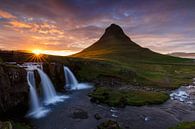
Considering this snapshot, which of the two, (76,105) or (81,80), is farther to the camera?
(81,80)

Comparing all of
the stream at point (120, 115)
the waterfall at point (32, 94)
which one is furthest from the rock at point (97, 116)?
the waterfall at point (32, 94)

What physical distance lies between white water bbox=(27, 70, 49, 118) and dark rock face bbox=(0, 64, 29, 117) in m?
1.34

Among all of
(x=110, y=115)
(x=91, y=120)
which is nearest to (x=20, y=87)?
(x=91, y=120)

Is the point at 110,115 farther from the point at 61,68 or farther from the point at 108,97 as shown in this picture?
→ the point at 61,68

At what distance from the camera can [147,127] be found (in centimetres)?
2733

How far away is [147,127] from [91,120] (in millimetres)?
8032

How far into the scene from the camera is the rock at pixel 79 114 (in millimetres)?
30797

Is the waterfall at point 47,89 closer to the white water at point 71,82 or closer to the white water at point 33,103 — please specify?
the white water at point 33,103

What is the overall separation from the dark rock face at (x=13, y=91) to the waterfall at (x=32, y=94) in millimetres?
1373

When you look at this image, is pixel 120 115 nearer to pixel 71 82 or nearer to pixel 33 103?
pixel 33 103

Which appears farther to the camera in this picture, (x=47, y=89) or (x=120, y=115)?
A: (x=47, y=89)

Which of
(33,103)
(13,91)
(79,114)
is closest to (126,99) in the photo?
(79,114)

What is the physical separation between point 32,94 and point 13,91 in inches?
186

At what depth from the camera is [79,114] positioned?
3222 cm
